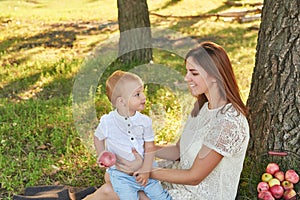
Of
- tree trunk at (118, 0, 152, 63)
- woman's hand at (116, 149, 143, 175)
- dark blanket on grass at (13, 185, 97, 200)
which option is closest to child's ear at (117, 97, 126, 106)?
woman's hand at (116, 149, 143, 175)

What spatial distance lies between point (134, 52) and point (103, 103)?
6.08 feet

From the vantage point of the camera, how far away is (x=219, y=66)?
2.43m

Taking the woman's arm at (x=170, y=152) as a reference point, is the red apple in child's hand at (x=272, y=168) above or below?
below

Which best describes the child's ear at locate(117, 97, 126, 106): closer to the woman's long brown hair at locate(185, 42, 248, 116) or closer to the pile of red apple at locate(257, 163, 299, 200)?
the woman's long brown hair at locate(185, 42, 248, 116)

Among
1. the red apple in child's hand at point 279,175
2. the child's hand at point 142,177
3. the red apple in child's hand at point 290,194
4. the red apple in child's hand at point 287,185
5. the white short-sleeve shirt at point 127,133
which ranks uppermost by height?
the white short-sleeve shirt at point 127,133

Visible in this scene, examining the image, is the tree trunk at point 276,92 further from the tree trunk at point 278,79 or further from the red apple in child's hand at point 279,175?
the red apple in child's hand at point 279,175

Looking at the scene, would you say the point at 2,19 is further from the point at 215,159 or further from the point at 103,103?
the point at 215,159

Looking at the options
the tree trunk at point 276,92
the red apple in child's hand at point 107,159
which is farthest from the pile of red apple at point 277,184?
the red apple in child's hand at point 107,159

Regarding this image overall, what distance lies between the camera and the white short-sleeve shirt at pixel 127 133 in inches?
102

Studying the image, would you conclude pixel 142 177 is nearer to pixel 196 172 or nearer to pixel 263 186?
pixel 196 172

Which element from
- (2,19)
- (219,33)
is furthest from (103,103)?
(2,19)

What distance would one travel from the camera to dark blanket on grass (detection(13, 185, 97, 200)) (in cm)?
341

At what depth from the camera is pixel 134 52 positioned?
6230 mm

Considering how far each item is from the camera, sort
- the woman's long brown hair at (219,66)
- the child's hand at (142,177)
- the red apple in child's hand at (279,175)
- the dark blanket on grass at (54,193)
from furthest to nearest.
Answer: the dark blanket on grass at (54,193)
the red apple in child's hand at (279,175)
the child's hand at (142,177)
the woman's long brown hair at (219,66)
